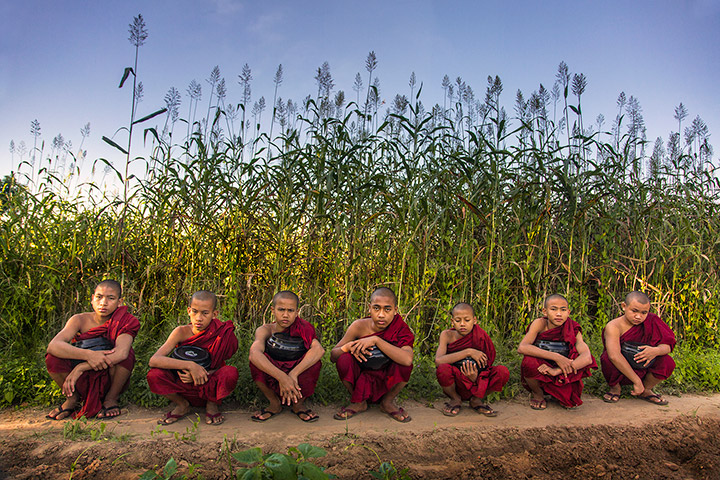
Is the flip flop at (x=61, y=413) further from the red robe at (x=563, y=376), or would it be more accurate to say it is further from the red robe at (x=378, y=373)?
the red robe at (x=563, y=376)

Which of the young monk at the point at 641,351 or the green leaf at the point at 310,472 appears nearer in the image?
the green leaf at the point at 310,472

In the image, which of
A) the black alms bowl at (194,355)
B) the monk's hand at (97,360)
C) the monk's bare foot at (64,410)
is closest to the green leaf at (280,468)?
the black alms bowl at (194,355)

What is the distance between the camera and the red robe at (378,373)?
120 inches

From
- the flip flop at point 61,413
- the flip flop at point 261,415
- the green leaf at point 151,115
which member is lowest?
the flip flop at point 61,413

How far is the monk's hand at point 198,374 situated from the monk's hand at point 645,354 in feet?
10.4

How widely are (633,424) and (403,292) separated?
1962mm

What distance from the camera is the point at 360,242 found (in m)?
4.11

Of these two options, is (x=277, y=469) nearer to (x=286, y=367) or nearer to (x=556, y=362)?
(x=286, y=367)

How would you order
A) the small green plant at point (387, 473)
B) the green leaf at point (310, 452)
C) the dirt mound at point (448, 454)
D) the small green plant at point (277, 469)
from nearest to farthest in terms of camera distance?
the small green plant at point (277, 469) → the green leaf at point (310, 452) → the small green plant at point (387, 473) → the dirt mound at point (448, 454)

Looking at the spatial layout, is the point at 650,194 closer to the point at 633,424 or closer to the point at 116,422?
the point at 633,424

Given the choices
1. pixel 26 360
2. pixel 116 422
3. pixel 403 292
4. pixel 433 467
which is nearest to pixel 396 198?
pixel 403 292

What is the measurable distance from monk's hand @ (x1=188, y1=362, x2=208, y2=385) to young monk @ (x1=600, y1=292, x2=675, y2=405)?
303 centimetres

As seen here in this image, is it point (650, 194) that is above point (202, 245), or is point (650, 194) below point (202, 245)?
above

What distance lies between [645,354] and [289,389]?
8.83 ft
